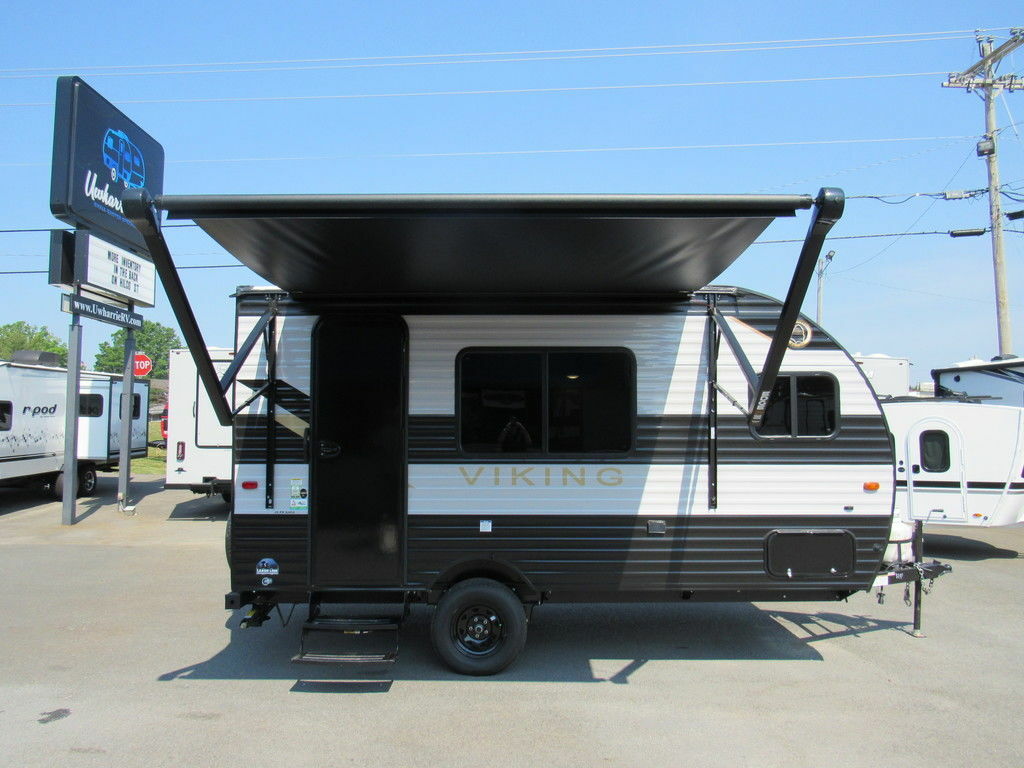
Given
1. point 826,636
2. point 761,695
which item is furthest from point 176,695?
point 826,636

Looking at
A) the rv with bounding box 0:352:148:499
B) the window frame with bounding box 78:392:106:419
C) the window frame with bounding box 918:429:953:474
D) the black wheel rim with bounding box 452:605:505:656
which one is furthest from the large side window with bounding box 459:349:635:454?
the window frame with bounding box 78:392:106:419

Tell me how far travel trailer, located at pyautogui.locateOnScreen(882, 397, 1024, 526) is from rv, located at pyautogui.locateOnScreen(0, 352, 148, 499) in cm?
1418

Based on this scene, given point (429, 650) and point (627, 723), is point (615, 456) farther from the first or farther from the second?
point (429, 650)

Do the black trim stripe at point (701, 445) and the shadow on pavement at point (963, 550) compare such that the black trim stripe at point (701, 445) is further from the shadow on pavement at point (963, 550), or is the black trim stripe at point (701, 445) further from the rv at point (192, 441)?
the rv at point (192, 441)

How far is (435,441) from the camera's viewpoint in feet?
18.0

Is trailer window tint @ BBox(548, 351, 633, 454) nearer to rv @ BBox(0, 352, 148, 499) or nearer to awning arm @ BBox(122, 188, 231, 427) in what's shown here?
awning arm @ BBox(122, 188, 231, 427)

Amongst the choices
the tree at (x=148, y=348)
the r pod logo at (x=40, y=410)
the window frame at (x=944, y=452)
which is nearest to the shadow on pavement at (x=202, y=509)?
the r pod logo at (x=40, y=410)

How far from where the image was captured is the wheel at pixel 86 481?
51.2ft

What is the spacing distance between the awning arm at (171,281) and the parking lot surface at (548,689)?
1966mm

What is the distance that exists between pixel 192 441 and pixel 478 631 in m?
8.77

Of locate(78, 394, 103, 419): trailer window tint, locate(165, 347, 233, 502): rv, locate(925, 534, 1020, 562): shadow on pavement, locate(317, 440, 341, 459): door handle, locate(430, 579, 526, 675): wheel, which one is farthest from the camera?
locate(78, 394, 103, 419): trailer window tint

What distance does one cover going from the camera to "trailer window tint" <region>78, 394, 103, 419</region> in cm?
1582

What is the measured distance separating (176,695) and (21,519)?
988 cm

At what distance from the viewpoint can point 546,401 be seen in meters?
5.51
